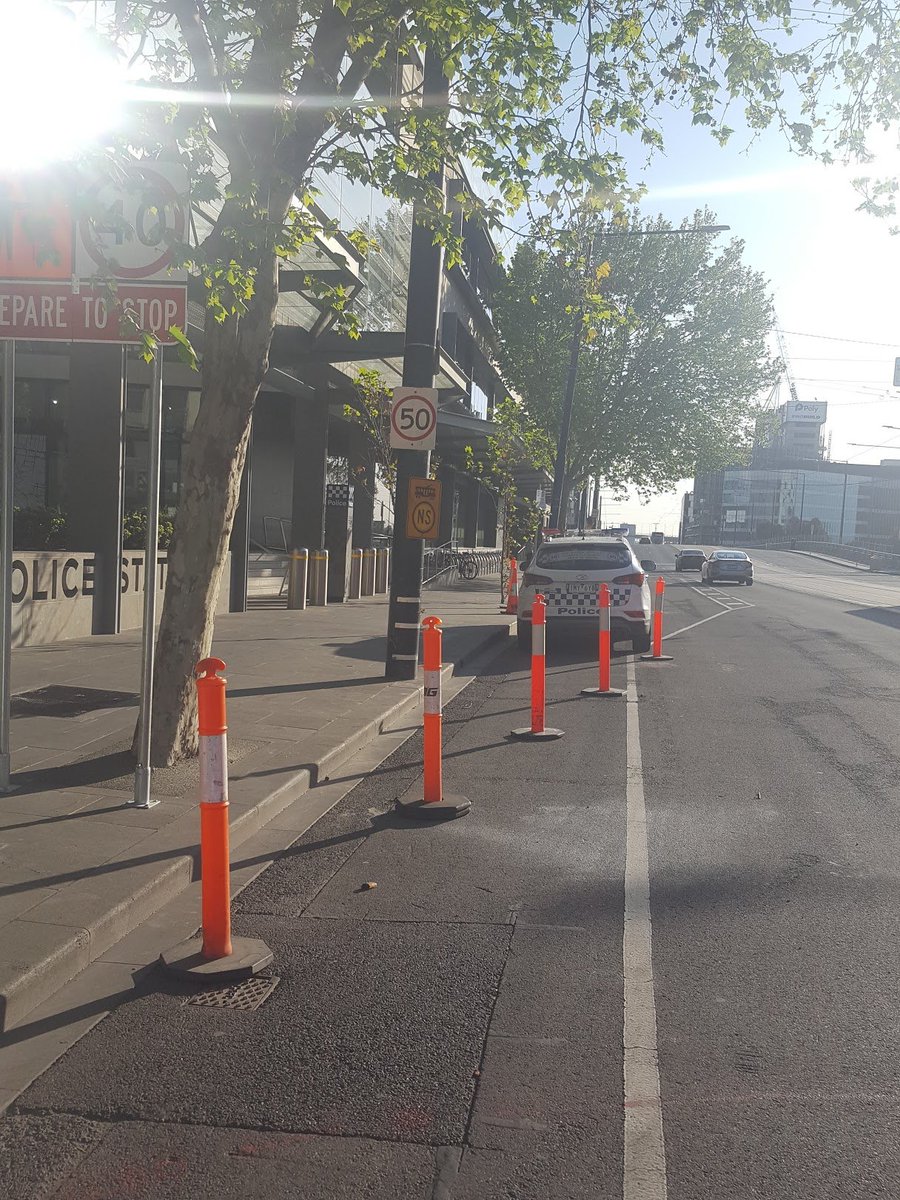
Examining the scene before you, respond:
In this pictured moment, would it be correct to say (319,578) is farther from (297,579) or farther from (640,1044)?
(640,1044)

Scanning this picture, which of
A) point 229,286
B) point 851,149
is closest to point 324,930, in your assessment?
point 229,286

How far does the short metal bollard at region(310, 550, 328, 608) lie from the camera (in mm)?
20844

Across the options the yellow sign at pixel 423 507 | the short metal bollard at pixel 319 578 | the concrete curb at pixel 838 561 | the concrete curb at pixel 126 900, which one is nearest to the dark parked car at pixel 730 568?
the short metal bollard at pixel 319 578

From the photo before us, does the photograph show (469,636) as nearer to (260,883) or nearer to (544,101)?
(544,101)

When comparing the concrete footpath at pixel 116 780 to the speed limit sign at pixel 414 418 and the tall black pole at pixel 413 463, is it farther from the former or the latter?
the speed limit sign at pixel 414 418

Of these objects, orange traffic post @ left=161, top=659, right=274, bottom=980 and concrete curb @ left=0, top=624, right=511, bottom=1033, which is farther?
orange traffic post @ left=161, top=659, right=274, bottom=980

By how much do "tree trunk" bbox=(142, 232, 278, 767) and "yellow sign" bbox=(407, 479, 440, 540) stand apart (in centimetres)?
410

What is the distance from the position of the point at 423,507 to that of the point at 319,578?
10131 mm

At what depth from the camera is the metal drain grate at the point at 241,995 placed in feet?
13.0

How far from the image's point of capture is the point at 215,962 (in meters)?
4.23

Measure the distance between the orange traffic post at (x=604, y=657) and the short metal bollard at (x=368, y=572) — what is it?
12986 millimetres

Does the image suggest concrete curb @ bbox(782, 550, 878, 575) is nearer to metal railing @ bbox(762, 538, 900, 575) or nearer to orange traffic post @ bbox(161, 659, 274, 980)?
metal railing @ bbox(762, 538, 900, 575)

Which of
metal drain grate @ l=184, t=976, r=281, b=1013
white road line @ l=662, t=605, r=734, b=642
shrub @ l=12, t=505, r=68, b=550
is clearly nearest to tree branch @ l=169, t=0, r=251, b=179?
metal drain grate @ l=184, t=976, r=281, b=1013

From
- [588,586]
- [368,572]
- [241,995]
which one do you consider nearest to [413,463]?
[588,586]
